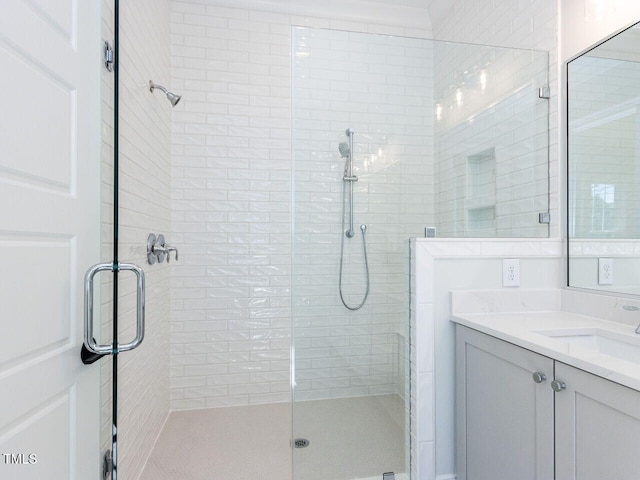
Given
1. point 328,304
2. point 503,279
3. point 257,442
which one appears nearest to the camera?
point 503,279

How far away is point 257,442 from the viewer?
86.7 inches

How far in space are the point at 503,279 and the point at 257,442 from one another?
171 cm

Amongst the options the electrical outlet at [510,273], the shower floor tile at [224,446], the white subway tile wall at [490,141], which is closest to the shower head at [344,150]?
the white subway tile wall at [490,141]

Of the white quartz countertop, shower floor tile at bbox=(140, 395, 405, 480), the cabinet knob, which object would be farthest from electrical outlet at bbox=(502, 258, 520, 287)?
shower floor tile at bbox=(140, 395, 405, 480)

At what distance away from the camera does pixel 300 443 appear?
1.85 metres

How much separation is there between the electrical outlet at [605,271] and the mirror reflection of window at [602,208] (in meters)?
0.13

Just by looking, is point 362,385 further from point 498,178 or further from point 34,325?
point 34,325

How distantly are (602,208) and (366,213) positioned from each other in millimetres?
1037

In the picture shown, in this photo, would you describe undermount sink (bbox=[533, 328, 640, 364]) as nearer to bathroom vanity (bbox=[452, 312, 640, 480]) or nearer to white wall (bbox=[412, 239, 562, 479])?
bathroom vanity (bbox=[452, 312, 640, 480])

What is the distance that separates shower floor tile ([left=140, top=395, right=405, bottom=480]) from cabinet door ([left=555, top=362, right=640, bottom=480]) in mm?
799

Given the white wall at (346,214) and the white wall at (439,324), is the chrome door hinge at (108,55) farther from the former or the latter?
the white wall at (439,324)

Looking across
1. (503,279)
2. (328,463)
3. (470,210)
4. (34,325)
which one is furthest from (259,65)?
(328,463)

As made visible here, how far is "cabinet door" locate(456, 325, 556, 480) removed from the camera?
1188 millimetres

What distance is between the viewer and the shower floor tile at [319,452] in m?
1.79
